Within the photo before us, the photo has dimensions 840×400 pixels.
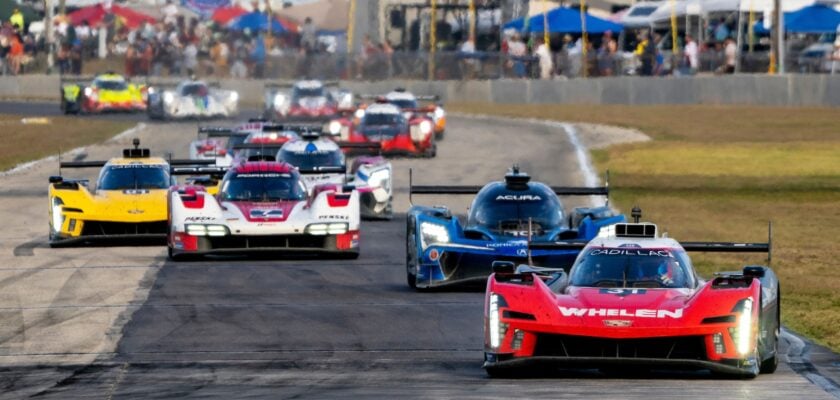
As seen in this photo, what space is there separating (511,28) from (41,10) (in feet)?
91.4

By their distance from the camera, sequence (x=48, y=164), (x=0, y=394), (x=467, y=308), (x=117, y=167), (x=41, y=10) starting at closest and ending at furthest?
1. (x=0, y=394)
2. (x=467, y=308)
3. (x=117, y=167)
4. (x=48, y=164)
5. (x=41, y=10)

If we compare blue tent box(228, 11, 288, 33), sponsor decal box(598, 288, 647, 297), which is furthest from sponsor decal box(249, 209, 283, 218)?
blue tent box(228, 11, 288, 33)

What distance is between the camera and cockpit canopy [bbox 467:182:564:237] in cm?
2089

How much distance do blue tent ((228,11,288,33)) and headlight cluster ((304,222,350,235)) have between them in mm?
54893

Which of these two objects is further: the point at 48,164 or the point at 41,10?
the point at 41,10

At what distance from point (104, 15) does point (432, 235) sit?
6381 centimetres

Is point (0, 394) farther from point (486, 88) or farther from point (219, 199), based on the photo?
point (486, 88)

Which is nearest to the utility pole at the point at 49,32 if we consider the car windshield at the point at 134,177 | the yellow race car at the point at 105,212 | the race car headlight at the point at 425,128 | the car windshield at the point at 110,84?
the car windshield at the point at 110,84

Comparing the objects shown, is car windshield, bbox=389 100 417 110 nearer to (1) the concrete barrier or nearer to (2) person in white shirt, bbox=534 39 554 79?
(2) person in white shirt, bbox=534 39 554 79

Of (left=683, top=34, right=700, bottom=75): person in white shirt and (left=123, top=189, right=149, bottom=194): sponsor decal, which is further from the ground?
(left=683, top=34, right=700, bottom=75): person in white shirt

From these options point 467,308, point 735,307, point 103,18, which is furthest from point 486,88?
point 735,307

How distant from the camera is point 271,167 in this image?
979 inches

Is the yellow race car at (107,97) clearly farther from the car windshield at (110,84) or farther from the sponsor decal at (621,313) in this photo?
the sponsor decal at (621,313)

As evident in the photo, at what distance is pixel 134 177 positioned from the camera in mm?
26828
